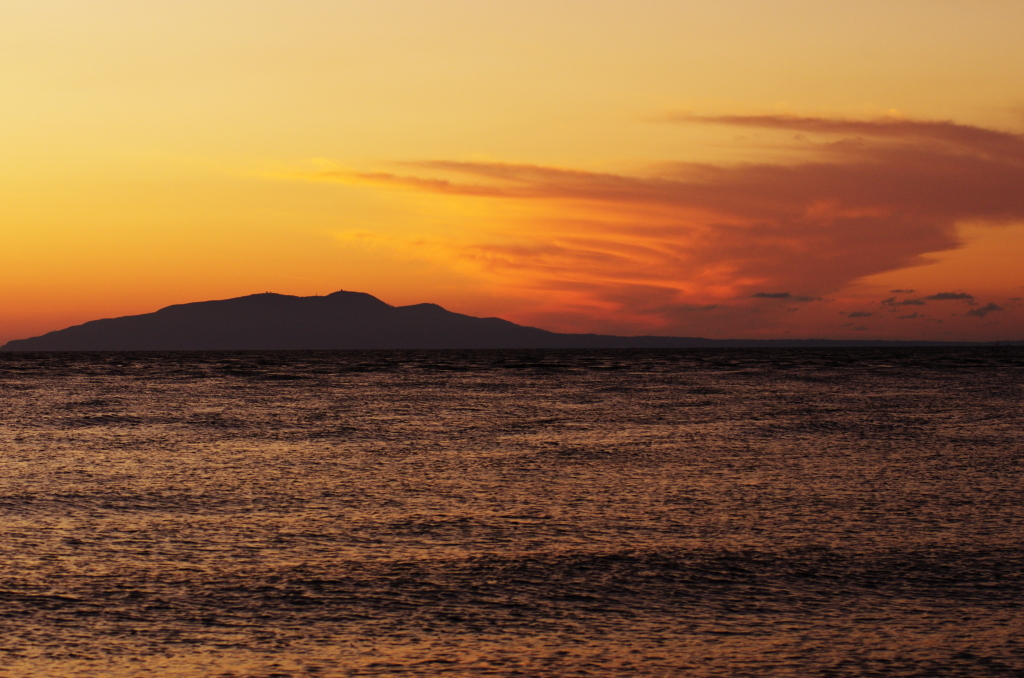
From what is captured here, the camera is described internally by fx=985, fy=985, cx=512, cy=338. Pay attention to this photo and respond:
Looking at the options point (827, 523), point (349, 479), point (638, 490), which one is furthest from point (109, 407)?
point (827, 523)

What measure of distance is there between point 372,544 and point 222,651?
464 cm

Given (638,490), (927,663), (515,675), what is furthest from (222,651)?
(638,490)

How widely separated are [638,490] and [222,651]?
10.8m

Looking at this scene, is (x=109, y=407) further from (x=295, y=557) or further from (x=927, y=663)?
(x=927, y=663)

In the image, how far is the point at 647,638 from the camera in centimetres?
939

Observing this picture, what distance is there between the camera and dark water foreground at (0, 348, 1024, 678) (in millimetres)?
9008

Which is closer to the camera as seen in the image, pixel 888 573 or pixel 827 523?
pixel 888 573

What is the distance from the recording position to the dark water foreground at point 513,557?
29.6ft

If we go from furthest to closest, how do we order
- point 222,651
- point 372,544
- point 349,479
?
point 349,479 → point 372,544 → point 222,651

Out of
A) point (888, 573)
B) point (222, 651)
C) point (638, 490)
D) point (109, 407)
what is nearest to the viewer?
point (222, 651)

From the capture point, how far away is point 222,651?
9.02 m

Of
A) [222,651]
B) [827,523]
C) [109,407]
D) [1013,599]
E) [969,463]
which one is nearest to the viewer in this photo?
[222,651]

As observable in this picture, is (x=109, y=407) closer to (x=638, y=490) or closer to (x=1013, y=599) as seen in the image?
(x=638, y=490)

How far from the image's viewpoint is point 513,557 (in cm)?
1273
